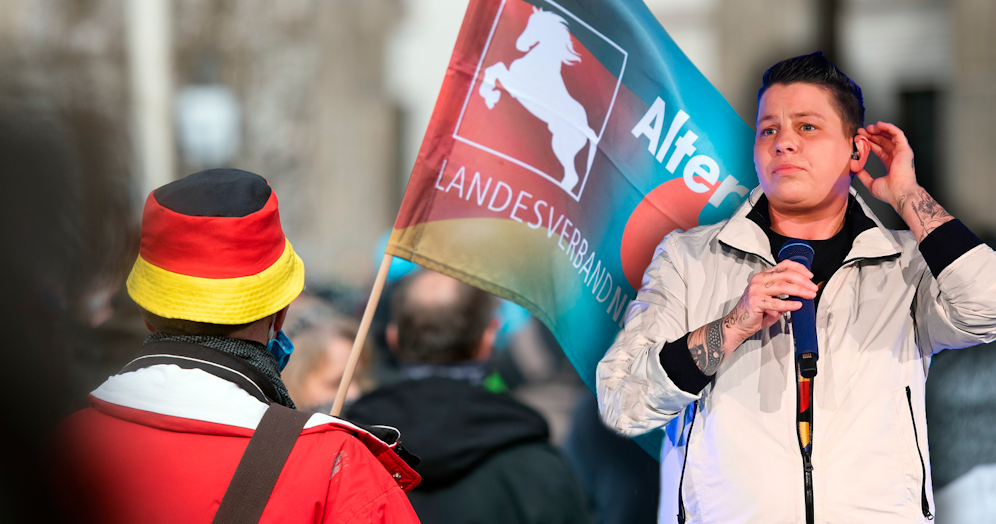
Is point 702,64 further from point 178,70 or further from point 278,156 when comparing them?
point 178,70

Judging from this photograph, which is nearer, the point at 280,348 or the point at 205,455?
the point at 205,455

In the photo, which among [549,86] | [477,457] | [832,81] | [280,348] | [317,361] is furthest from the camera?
[317,361]

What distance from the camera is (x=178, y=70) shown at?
12.6 meters

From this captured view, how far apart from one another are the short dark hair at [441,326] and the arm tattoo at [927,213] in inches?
51.1

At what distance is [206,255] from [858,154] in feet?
5.56

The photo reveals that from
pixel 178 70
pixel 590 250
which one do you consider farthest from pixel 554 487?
pixel 178 70

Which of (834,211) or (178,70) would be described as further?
(178,70)

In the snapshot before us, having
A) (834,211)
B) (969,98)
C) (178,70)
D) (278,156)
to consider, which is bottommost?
(278,156)

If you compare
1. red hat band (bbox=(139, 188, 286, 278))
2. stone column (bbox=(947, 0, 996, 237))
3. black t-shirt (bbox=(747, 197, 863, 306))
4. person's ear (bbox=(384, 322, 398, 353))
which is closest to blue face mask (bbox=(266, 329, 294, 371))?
red hat band (bbox=(139, 188, 286, 278))

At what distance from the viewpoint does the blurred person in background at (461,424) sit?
2.63 m

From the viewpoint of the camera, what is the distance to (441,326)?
9.08 ft

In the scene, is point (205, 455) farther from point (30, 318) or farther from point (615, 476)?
point (615, 476)

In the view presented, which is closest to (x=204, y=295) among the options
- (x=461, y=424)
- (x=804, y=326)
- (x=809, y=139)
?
(x=461, y=424)

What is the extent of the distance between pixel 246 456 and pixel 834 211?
5.49 feet
